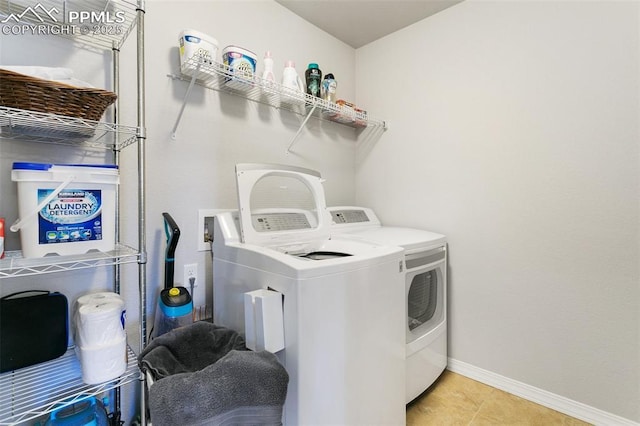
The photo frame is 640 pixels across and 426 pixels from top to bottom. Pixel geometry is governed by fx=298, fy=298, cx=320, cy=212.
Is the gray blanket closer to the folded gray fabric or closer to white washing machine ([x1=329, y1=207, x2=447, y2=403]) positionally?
the folded gray fabric

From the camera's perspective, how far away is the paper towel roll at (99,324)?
907mm

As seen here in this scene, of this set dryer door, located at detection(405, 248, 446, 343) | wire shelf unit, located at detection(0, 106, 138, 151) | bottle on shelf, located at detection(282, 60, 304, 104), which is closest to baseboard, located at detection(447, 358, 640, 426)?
dryer door, located at detection(405, 248, 446, 343)

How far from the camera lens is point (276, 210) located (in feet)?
4.93

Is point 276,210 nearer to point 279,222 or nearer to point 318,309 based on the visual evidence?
point 279,222

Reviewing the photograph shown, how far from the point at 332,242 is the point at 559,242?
1.15 m

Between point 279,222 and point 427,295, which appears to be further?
point 427,295

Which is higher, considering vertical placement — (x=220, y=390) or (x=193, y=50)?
(x=193, y=50)

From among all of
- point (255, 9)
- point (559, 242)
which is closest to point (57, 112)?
point (255, 9)

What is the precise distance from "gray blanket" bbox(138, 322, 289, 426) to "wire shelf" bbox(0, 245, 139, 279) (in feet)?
1.10

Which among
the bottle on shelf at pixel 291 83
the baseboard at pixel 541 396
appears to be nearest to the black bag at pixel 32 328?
the bottle on shelf at pixel 291 83

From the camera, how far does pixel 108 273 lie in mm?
1206

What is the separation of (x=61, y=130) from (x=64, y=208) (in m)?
0.31

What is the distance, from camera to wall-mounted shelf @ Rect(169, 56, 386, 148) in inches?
52.2

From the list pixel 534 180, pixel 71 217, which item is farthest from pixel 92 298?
pixel 534 180
